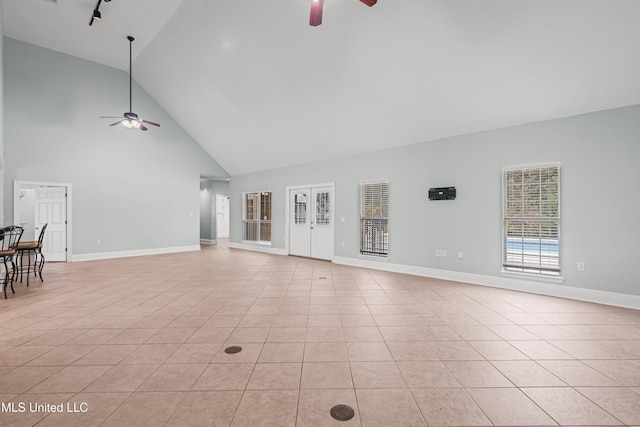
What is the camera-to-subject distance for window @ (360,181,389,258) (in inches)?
239

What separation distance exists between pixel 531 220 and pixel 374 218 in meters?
2.86

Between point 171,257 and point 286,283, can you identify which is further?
point 171,257

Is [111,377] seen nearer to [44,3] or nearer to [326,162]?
[326,162]

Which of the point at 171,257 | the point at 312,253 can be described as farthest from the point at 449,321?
the point at 171,257

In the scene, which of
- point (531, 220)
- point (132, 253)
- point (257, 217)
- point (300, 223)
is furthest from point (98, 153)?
point (531, 220)

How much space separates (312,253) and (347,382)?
219 inches

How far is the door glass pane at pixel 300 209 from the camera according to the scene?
25.6 feet

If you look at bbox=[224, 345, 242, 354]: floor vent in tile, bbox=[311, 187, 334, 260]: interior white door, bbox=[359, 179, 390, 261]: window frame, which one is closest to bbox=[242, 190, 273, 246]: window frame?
bbox=[311, 187, 334, 260]: interior white door

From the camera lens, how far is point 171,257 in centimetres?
770

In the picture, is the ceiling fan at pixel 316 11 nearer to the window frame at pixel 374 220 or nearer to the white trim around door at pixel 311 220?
the window frame at pixel 374 220

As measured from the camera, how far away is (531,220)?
438 cm

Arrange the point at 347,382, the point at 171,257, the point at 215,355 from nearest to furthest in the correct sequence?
the point at 347,382 < the point at 215,355 < the point at 171,257

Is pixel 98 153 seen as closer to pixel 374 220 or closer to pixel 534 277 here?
pixel 374 220

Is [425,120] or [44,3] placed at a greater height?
[44,3]
